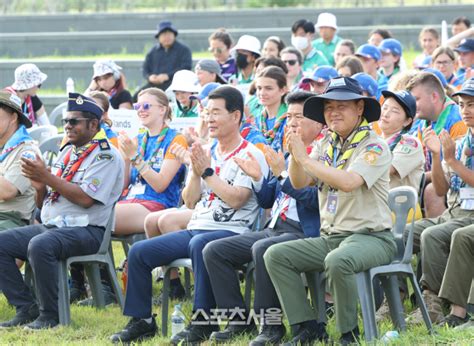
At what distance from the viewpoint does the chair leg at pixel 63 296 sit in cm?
790

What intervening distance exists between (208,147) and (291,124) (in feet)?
3.23

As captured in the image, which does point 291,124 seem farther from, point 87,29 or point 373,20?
point 87,29

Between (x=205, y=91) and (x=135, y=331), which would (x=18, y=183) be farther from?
(x=205, y=91)

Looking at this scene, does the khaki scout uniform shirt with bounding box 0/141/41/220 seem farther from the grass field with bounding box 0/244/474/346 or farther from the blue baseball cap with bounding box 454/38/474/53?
the blue baseball cap with bounding box 454/38/474/53

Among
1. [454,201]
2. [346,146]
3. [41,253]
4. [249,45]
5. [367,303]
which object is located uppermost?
[249,45]

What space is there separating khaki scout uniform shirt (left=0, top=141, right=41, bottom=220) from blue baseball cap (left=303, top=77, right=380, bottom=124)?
8.48 ft

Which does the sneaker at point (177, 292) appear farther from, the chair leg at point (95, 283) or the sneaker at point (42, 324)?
the sneaker at point (42, 324)

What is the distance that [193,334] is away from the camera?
23.7 feet

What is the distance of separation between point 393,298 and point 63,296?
256cm

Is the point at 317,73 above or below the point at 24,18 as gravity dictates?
below

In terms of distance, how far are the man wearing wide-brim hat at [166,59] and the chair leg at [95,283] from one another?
589cm

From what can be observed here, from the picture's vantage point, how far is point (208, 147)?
26.8 ft

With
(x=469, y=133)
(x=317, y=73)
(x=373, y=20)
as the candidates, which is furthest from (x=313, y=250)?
(x=373, y=20)

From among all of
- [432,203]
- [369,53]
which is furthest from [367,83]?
[369,53]
